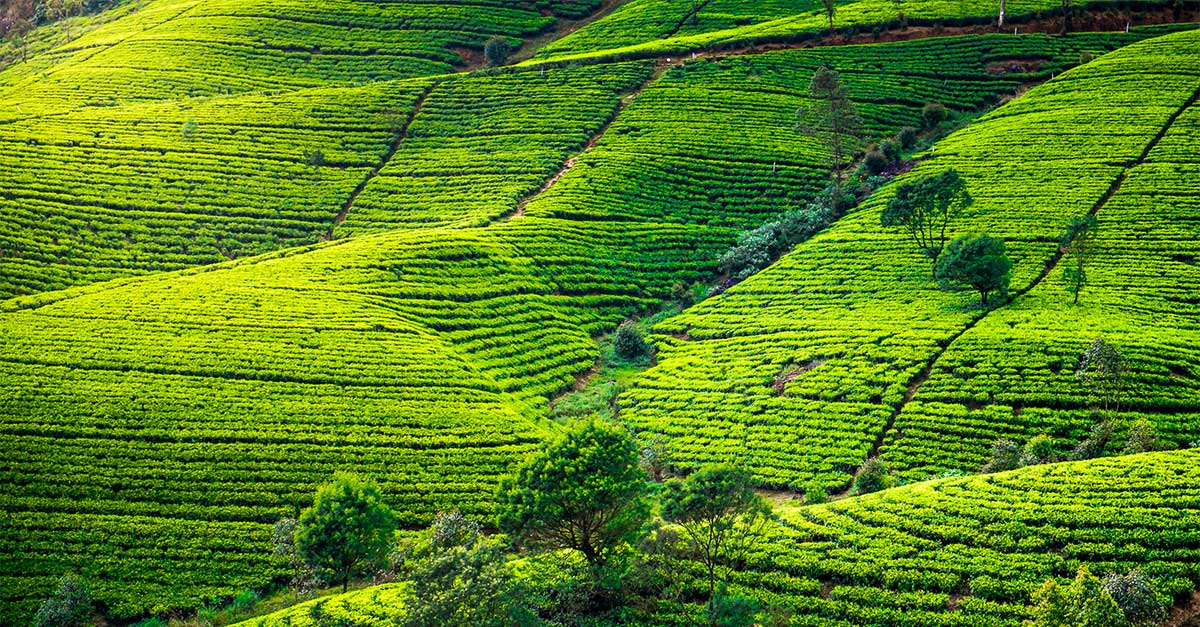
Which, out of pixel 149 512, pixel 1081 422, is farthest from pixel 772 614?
pixel 149 512

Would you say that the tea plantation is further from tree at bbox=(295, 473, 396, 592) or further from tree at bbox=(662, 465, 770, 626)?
tree at bbox=(662, 465, 770, 626)

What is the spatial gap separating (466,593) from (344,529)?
9.71 metres

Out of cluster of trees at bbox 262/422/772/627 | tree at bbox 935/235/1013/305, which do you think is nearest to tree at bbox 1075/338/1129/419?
tree at bbox 935/235/1013/305

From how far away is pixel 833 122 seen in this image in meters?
91.1

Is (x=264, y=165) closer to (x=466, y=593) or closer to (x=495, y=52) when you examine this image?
(x=495, y=52)

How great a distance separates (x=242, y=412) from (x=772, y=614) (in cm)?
3202

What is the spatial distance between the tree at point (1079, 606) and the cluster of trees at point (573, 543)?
9.32 m

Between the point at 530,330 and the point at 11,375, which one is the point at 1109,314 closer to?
the point at 530,330

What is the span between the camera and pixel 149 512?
1816 inches

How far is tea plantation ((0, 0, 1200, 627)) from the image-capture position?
40469mm

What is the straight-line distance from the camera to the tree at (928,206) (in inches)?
2608

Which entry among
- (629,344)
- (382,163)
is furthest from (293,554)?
(382,163)

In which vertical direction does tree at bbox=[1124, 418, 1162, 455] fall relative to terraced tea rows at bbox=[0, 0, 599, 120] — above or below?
below

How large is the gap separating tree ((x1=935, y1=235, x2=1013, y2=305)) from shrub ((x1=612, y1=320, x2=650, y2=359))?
66.6 feet
